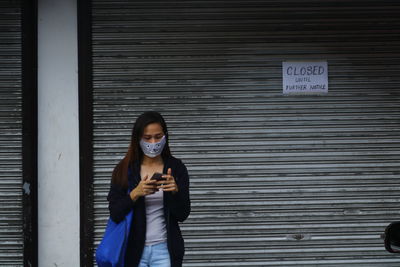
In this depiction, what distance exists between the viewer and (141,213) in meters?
4.00

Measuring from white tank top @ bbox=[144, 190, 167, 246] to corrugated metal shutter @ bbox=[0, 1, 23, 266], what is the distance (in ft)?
7.92

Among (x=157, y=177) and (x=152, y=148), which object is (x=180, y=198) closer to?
(x=157, y=177)

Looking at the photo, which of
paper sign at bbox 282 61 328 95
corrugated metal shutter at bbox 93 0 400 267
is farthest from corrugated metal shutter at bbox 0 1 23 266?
paper sign at bbox 282 61 328 95

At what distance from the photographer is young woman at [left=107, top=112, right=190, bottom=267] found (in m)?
3.97

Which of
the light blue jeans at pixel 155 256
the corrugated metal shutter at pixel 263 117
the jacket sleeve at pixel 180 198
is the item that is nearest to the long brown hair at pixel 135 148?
the jacket sleeve at pixel 180 198

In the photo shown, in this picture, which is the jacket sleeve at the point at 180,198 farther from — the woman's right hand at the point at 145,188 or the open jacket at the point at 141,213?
the woman's right hand at the point at 145,188

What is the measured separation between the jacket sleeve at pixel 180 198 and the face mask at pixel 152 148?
0.20 meters

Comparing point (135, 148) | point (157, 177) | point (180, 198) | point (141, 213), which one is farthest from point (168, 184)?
point (135, 148)

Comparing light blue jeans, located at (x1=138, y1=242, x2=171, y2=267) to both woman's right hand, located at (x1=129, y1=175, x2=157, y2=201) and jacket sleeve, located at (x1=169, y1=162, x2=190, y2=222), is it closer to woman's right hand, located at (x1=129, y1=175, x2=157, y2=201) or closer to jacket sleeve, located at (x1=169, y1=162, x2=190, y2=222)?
jacket sleeve, located at (x1=169, y1=162, x2=190, y2=222)

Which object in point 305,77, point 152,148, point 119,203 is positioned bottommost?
point 119,203

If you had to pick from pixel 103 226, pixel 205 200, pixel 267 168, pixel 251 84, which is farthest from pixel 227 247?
pixel 251 84

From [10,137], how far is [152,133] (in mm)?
2498

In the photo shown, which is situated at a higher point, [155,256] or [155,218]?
[155,218]

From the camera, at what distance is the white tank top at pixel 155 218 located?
4016 millimetres
